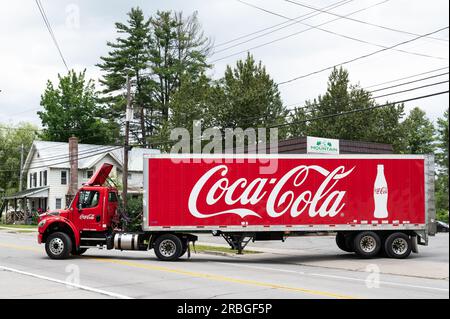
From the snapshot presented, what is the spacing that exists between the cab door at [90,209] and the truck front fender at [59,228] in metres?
0.32

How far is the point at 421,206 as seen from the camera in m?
19.7

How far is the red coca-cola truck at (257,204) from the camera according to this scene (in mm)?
18703

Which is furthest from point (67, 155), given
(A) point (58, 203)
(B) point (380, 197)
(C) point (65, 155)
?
(B) point (380, 197)

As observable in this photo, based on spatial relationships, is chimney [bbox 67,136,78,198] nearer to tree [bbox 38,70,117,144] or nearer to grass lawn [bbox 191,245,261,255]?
tree [bbox 38,70,117,144]

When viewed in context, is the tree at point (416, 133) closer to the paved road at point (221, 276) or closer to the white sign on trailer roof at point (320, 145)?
the white sign on trailer roof at point (320, 145)

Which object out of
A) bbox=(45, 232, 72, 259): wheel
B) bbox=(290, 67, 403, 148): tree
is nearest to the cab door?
bbox=(45, 232, 72, 259): wheel

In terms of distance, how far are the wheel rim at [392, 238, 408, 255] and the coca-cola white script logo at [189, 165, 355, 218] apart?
260cm

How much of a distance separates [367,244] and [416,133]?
40.9 m

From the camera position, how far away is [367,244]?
778 inches

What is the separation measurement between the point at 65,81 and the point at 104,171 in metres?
55.9

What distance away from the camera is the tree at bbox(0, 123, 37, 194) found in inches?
2891

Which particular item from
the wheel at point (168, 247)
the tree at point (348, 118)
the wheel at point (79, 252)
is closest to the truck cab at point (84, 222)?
the wheel at point (79, 252)

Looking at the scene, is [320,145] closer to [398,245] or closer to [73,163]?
[398,245]

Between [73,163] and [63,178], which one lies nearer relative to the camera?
[73,163]
